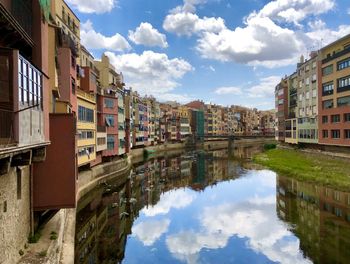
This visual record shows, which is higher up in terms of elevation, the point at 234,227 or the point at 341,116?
the point at 341,116

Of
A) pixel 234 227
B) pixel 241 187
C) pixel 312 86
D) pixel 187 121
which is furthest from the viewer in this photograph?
pixel 187 121

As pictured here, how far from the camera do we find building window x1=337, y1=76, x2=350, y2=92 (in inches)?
2403

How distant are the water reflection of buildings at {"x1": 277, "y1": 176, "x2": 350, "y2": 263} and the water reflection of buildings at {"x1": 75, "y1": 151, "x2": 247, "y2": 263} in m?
13.3

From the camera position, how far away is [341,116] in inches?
2482

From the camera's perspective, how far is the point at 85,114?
144ft

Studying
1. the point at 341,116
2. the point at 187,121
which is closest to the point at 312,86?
the point at 341,116

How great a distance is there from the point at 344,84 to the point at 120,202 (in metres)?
46.7

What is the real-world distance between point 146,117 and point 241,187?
56316 millimetres

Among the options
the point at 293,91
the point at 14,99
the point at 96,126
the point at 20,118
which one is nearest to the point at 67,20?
the point at 96,126

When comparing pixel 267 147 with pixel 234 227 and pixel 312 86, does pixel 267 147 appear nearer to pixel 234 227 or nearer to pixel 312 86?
pixel 312 86

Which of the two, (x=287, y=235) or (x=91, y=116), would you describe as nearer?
(x=287, y=235)

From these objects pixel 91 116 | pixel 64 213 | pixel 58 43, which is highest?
pixel 58 43

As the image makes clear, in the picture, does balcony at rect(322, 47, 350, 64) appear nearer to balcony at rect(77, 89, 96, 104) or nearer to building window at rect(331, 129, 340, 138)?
building window at rect(331, 129, 340, 138)

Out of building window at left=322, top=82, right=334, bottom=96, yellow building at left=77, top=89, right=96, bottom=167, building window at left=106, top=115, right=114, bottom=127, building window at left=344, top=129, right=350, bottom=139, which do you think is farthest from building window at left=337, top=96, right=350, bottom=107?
yellow building at left=77, top=89, right=96, bottom=167
